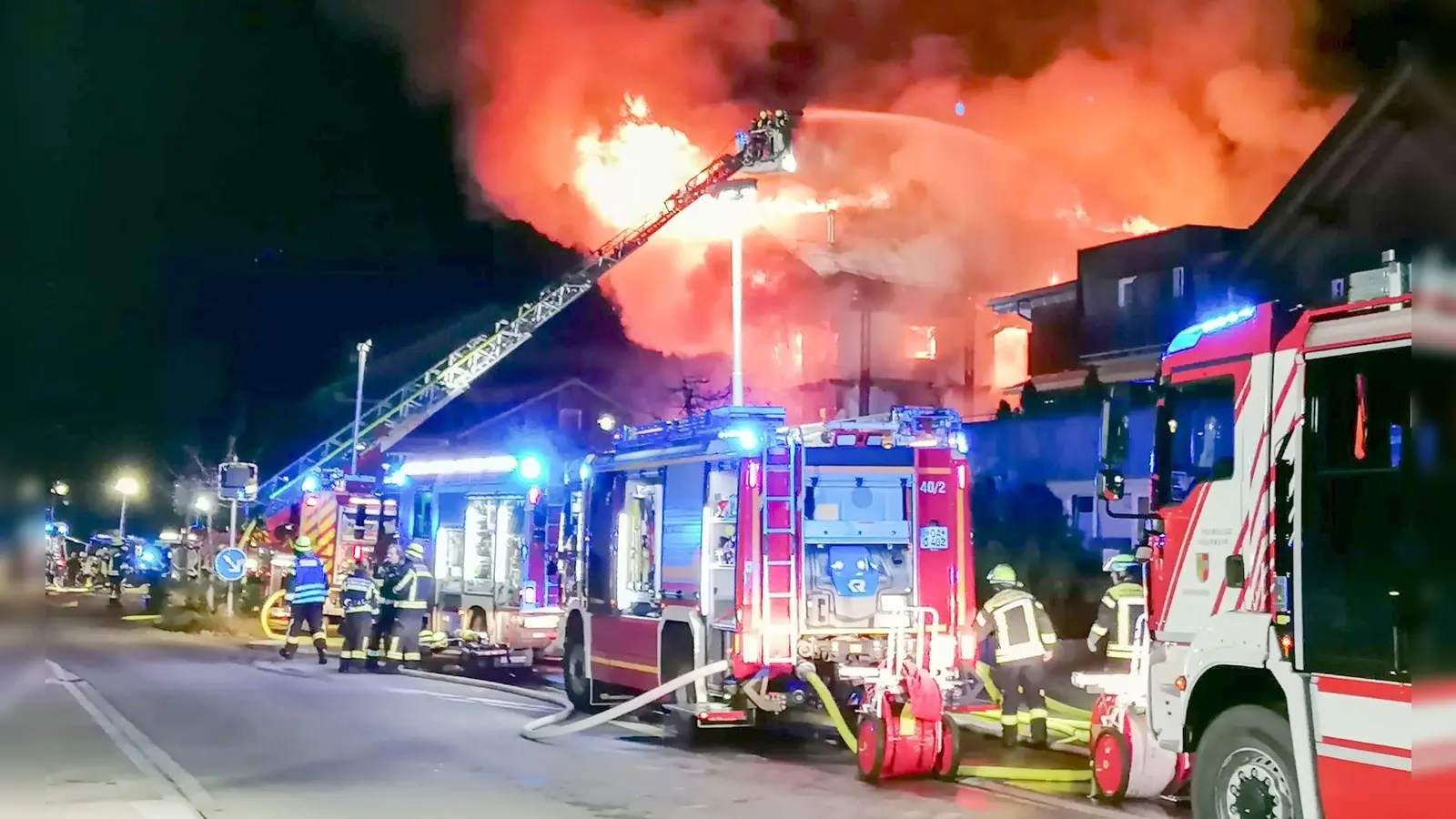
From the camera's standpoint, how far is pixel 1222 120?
4188 centimetres

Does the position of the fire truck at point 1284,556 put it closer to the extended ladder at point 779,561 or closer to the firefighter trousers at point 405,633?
the extended ladder at point 779,561

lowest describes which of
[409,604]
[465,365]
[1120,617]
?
[409,604]

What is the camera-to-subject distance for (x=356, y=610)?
1733 centimetres

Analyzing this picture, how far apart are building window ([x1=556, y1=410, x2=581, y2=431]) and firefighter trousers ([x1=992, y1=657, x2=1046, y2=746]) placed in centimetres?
4217

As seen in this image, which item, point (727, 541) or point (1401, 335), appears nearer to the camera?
point (1401, 335)

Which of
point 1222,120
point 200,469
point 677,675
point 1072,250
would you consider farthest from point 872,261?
point 677,675

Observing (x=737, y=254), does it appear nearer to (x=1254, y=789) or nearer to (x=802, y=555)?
(x=802, y=555)

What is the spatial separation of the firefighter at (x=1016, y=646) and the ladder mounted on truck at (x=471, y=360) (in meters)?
16.6

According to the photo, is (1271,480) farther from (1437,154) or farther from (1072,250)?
(1072,250)

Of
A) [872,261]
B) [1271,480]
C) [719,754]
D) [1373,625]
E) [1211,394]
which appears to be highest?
[872,261]

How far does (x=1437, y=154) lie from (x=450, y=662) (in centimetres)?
1726

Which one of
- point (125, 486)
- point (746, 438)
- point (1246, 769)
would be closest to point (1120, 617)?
point (746, 438)

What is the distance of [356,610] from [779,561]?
8.43 m

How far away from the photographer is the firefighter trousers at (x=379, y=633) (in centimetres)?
1716
